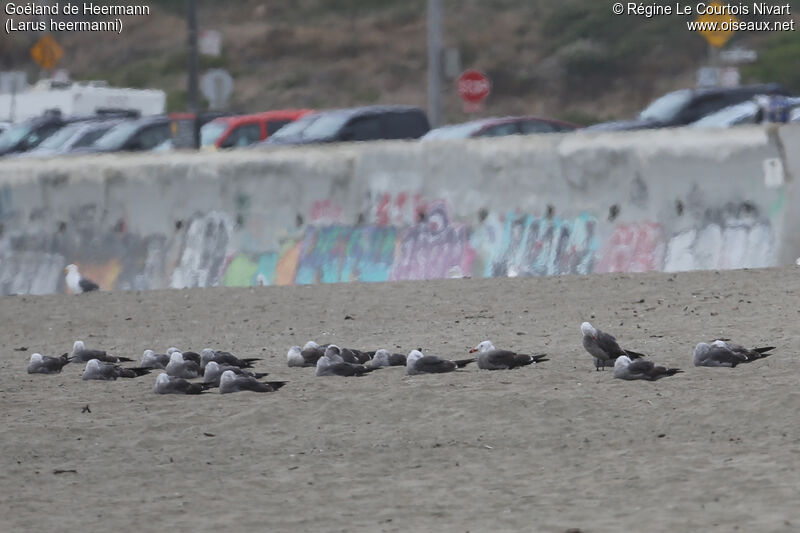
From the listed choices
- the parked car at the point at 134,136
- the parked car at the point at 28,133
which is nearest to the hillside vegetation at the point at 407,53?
the parked car at the point at 28,133

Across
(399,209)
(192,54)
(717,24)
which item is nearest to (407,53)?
(717,24)

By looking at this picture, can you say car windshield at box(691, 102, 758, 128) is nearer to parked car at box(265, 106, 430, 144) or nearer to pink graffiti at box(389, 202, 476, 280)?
parked car at box(265, 106, 430, 144)

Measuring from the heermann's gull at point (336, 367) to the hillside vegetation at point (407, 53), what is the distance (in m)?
47.8

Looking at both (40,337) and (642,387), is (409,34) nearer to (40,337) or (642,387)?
(40,337)

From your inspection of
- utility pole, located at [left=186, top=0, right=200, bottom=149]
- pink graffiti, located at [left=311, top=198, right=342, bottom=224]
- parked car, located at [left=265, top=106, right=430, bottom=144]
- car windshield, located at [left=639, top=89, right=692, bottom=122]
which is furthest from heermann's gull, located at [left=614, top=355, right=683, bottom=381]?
utility pole, located at [left=186, top=0, right=200, bottom=149]

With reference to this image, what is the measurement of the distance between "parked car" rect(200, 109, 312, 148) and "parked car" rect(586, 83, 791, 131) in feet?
22.2

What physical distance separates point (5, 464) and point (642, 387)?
10.3ft

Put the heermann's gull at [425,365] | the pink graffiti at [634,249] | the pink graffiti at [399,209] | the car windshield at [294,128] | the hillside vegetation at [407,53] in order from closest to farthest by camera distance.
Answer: the heermann's gull at [425,365], the pink graffiti at [634,249], the pink graffiti at [399,209], the car windshield at [294,128], the hillside vegetation at [407,53]

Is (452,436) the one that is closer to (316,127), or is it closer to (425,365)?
(425,365)

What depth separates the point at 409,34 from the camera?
241ft

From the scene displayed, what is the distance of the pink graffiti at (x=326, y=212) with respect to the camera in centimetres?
1589

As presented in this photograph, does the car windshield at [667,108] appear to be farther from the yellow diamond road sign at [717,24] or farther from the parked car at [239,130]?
the yellow diamond road sign at [717,24]

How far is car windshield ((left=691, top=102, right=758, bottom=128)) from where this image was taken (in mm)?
24781

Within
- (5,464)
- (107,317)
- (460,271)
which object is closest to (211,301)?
(107,317)
